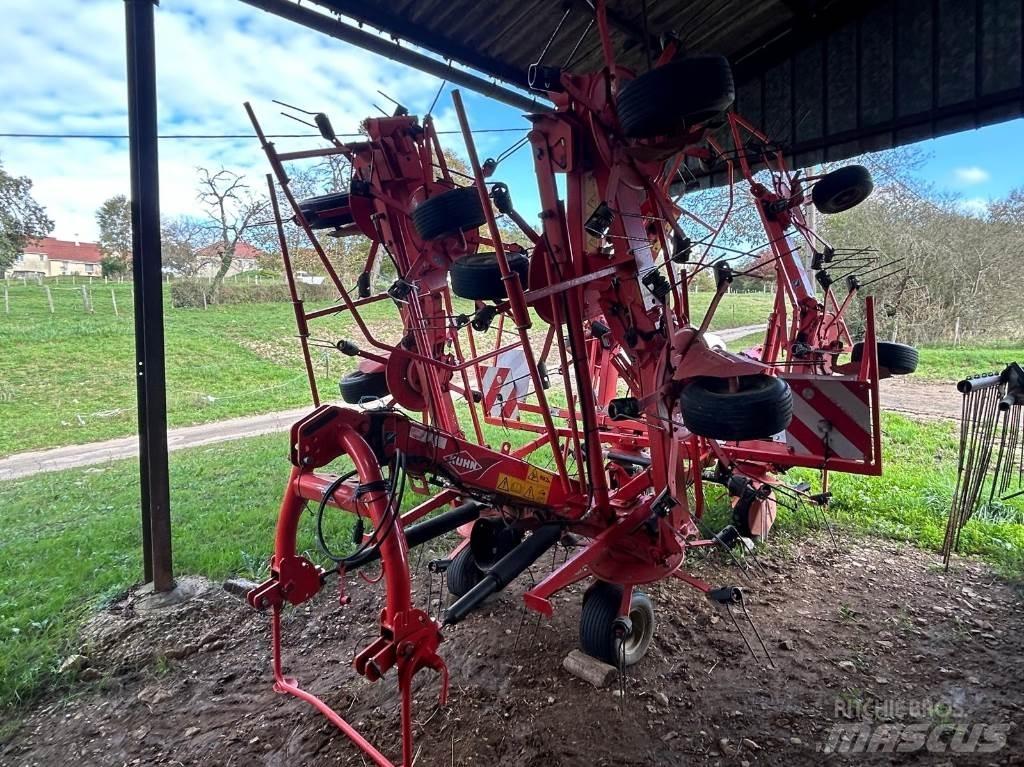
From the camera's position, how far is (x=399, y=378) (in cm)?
334

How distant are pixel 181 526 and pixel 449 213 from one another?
13.0 ft

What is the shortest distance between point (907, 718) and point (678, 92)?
284 centimetres

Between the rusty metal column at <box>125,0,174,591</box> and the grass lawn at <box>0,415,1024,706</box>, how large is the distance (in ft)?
1.97

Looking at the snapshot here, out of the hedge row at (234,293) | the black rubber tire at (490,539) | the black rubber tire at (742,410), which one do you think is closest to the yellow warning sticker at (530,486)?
the black rubber tire at (490,539)

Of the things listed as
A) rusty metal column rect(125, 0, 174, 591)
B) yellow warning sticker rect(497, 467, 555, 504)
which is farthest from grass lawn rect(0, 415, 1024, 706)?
yellow warning sticker rect(497, 467, 555, 504)

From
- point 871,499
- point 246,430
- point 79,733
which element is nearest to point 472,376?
point 871,499

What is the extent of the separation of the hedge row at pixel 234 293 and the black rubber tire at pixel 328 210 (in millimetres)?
12455

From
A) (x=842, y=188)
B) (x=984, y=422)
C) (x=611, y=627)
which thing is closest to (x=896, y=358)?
(x=984, y=422)

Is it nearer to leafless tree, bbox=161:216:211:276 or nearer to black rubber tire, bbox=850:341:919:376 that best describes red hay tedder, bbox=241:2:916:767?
black rubber tire, bbox=850:341:919:376

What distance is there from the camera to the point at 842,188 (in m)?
4.41

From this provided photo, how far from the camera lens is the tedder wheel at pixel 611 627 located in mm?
2750

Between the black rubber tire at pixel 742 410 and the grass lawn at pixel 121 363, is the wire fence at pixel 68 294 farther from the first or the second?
the black rubber tire at pixel 742 410

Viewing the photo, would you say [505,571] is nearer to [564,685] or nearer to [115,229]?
[564,685]

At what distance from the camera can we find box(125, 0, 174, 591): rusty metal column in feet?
11.0
